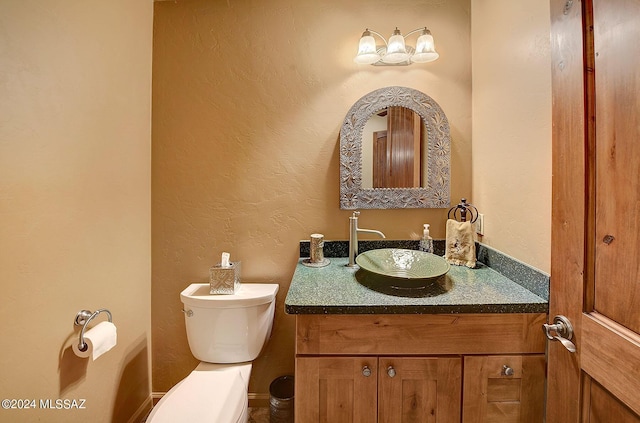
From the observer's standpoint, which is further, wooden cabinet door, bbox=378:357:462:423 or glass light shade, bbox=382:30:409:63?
glass light shade, bbox=382:30:409:63

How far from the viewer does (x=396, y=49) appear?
58.8 inches

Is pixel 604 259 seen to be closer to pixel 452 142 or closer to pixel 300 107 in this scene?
pixel 452 142

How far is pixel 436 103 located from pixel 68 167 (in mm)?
1723

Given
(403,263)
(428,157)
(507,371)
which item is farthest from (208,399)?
(428,157)

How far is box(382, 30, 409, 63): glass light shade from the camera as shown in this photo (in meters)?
1.49

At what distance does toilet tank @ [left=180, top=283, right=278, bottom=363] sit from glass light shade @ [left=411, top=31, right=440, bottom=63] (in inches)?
57.4

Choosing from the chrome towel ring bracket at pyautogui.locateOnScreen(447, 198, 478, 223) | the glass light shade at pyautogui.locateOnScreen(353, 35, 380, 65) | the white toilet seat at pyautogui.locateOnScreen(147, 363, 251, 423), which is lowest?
the white toilet seat at pyautogui.locateOnScreen(147, 363, 251, 423)

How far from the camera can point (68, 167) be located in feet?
3.64

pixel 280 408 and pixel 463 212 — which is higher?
pixel 463 212

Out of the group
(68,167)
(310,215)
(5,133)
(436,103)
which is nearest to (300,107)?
(310,215)

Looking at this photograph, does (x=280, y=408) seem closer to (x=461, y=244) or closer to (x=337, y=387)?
(x=337, y=387)

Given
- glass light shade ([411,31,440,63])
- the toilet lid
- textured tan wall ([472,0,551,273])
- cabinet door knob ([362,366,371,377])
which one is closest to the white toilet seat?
the toilet lid

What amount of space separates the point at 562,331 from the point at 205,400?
4.00 feet

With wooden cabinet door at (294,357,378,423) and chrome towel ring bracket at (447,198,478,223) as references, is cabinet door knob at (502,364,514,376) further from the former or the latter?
chrome towel ring bracket at (447,198,478,223)
